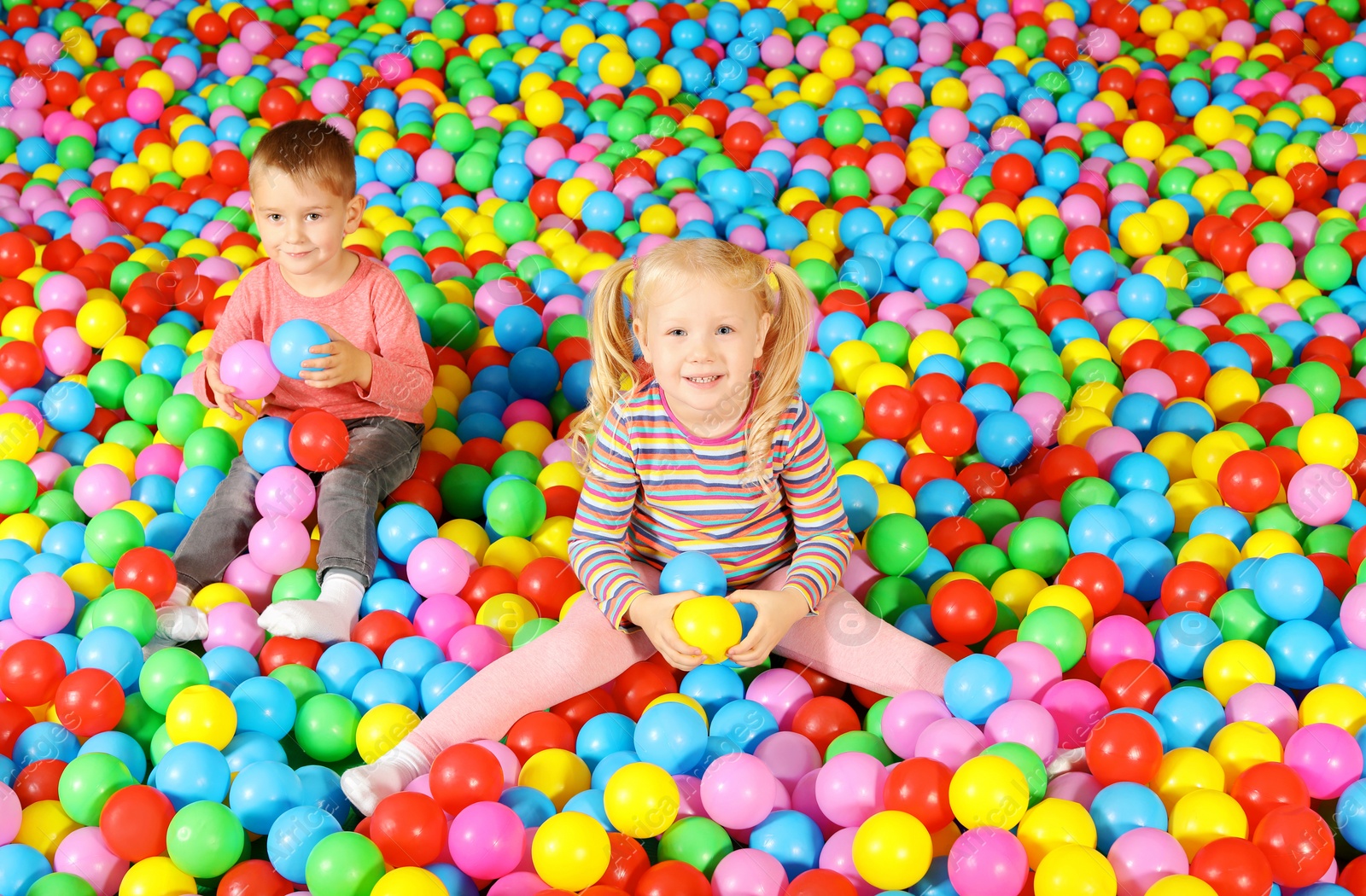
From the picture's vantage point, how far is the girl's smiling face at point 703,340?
61.2 inches

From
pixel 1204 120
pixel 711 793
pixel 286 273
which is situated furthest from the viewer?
pixel 1204 120

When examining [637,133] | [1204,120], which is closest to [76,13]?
[637,133]

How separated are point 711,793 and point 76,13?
3.49 meters

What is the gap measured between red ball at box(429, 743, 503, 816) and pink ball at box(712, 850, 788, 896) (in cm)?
29

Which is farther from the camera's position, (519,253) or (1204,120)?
(1204,120)

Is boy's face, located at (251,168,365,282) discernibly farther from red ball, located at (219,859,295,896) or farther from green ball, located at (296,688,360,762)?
red ball, located at (219,859,295,896)

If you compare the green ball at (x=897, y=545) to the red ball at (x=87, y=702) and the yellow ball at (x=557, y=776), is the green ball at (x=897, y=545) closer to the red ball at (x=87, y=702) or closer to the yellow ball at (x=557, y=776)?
the yellow ball at (x=557, y=776)

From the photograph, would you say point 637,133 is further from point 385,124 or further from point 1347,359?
point 1347,359

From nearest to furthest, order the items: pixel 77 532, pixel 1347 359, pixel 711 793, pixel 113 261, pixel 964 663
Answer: pixel 711 793 < pixel 964 663 < pixel 77 532 < pixel 1347 359 < pixel 113 261

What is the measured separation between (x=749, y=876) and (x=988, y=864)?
260mm

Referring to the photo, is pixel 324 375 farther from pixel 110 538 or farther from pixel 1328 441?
pixel 1328 441

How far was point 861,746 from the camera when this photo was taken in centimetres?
159

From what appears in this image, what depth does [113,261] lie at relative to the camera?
110 inches

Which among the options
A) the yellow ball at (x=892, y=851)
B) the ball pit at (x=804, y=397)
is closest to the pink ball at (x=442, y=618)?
the ball pit at (x=804, y=397)
